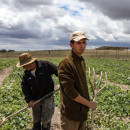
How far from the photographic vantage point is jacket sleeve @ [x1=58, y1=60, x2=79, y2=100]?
2305 millimetres

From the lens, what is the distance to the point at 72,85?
2.32m

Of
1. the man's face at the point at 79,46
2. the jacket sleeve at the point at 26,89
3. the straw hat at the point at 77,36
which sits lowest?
the jacket sleeve at the point at 26,89

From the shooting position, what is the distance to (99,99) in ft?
22.8

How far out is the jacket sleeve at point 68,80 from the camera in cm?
230

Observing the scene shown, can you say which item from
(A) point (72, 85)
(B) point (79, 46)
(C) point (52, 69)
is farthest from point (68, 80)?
(C) point (52, 69)

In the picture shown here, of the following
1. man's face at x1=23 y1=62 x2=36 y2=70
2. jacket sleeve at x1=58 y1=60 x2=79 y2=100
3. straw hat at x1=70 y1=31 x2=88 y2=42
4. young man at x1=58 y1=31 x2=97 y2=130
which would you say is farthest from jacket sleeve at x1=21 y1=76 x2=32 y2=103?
straw hat at x1=70 y1=31 x2=88 y2=42

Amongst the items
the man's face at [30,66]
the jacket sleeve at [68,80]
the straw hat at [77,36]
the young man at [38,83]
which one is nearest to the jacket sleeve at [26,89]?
the young man at [38,83]

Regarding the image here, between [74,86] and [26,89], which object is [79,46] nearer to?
[74,86]

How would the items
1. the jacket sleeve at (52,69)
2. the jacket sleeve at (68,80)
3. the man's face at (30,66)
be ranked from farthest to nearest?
the jacket sleeve at (52,69)
the man's face at (30,66)
the jacket sleeve at (68,80)

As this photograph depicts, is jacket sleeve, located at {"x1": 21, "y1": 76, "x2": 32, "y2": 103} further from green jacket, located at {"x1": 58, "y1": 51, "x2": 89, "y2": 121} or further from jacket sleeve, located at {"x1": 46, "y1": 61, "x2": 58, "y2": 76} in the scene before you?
green jacket, located at {"x1": 58, "y1": 51, "x2": 89, "y2": 121}

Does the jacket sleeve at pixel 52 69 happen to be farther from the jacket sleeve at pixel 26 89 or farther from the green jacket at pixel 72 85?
the green jacket at pixel 72 85

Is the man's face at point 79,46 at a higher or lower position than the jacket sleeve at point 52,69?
→ higher

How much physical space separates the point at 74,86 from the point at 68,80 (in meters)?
0.22

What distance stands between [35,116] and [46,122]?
0.31 metres
